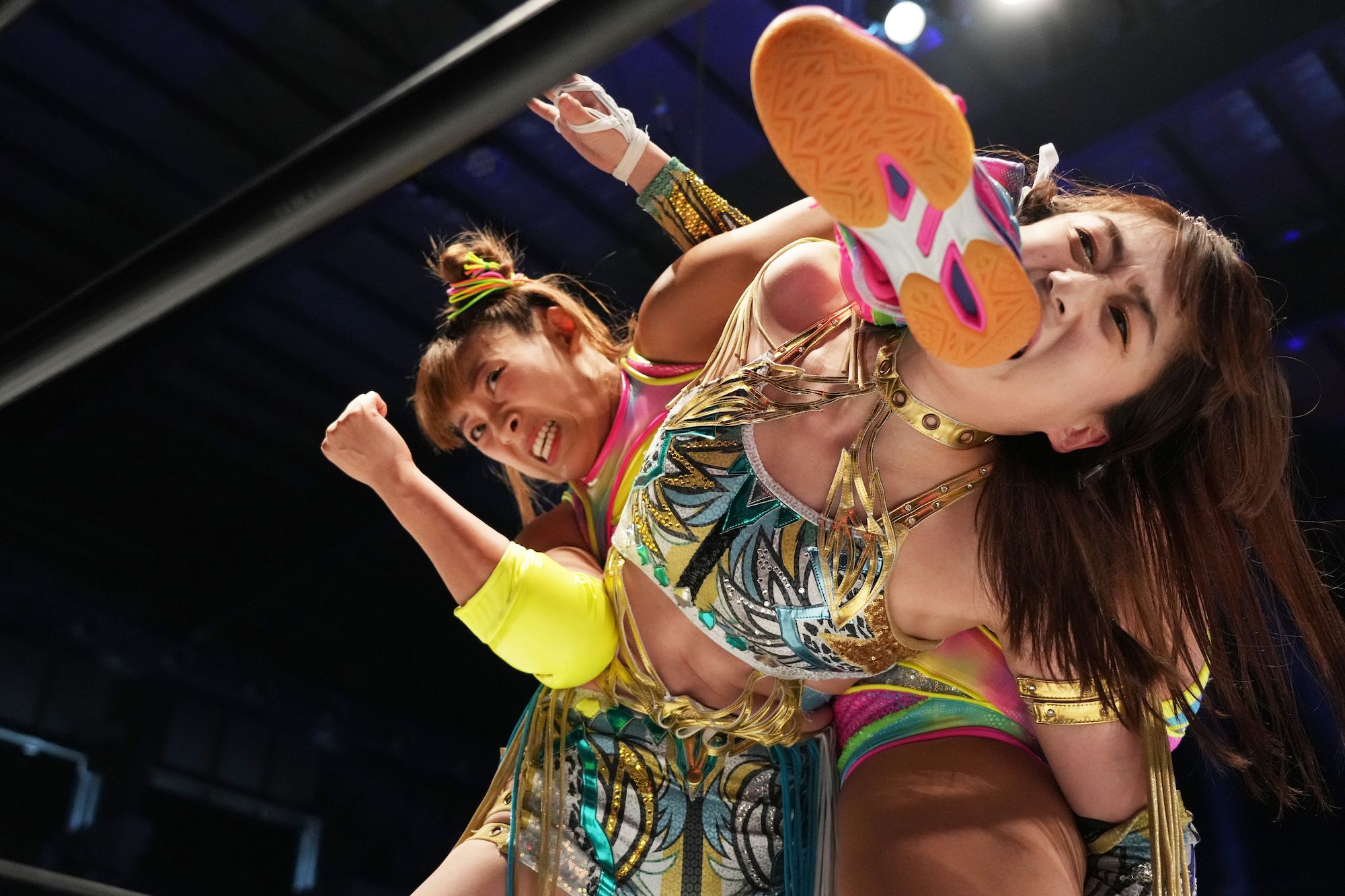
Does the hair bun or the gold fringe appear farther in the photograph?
the hair bun

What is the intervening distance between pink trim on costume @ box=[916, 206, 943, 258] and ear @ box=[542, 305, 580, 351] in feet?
2.44

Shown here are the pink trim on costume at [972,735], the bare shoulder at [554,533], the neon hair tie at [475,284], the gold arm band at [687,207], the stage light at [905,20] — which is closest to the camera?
the pink trim on costume at [972,735]

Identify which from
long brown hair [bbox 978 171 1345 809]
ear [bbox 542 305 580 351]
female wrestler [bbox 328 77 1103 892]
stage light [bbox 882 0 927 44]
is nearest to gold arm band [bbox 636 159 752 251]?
female wrestler [bbox 328 77 1103 892]

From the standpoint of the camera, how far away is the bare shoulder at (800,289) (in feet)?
2.93

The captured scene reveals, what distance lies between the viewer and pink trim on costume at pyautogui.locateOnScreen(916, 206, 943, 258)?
1.91ft

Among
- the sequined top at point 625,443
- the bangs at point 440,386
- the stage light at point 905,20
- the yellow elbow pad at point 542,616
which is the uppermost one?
the stage light at point 905,20

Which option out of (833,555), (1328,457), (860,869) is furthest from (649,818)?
(1328,457)

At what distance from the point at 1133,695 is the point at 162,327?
208 cm

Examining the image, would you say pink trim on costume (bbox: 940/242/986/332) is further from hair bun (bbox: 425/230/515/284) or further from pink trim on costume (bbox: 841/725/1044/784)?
hair bun (bbox: 425/230/515/284)

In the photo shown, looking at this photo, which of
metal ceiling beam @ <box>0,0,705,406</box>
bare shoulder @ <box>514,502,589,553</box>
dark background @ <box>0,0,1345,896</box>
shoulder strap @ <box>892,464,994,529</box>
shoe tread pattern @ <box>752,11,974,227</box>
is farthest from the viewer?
dark background @ <box>0,0,1345,896</box>

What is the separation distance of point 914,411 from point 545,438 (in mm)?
541

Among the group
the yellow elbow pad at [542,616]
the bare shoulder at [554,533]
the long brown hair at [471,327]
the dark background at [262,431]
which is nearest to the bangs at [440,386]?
the long brown hair at [471,327]

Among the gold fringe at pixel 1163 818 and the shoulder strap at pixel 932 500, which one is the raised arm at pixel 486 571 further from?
the gold fringe at pixel 1163 818

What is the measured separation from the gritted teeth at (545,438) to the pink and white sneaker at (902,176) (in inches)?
25.0
